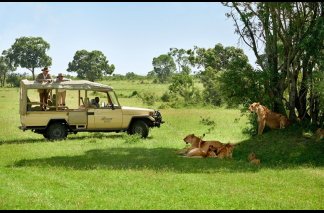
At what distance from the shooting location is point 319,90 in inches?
557

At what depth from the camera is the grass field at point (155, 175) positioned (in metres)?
9.14

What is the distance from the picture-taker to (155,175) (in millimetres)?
12000

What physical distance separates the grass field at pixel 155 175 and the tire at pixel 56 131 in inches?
20.3

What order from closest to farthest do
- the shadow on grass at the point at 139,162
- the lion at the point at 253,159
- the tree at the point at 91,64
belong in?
the shadow on grass at the point at 139,162 → the lion at the point at 253,159 → the tree at the point at 91,64

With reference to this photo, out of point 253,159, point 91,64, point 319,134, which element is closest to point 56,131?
point 253,159

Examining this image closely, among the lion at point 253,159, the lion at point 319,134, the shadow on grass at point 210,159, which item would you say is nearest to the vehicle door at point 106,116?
the shadow on grass at point 210,159

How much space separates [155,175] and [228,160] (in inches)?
142

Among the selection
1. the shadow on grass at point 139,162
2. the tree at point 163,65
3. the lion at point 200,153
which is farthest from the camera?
the tree at point 163,65

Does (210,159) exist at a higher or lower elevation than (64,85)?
lower

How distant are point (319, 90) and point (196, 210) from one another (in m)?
7.30

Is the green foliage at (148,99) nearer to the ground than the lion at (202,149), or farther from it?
farther from it

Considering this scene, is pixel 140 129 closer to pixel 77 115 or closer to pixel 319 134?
pixel 77 115

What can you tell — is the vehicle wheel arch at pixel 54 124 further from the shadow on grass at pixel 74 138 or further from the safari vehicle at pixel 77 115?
the shadow on grass at pixel 74 138

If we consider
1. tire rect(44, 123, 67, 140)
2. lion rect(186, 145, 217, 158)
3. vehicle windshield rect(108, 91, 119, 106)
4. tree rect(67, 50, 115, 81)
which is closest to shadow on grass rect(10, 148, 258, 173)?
lion rect(186, 145, 217, 158)
